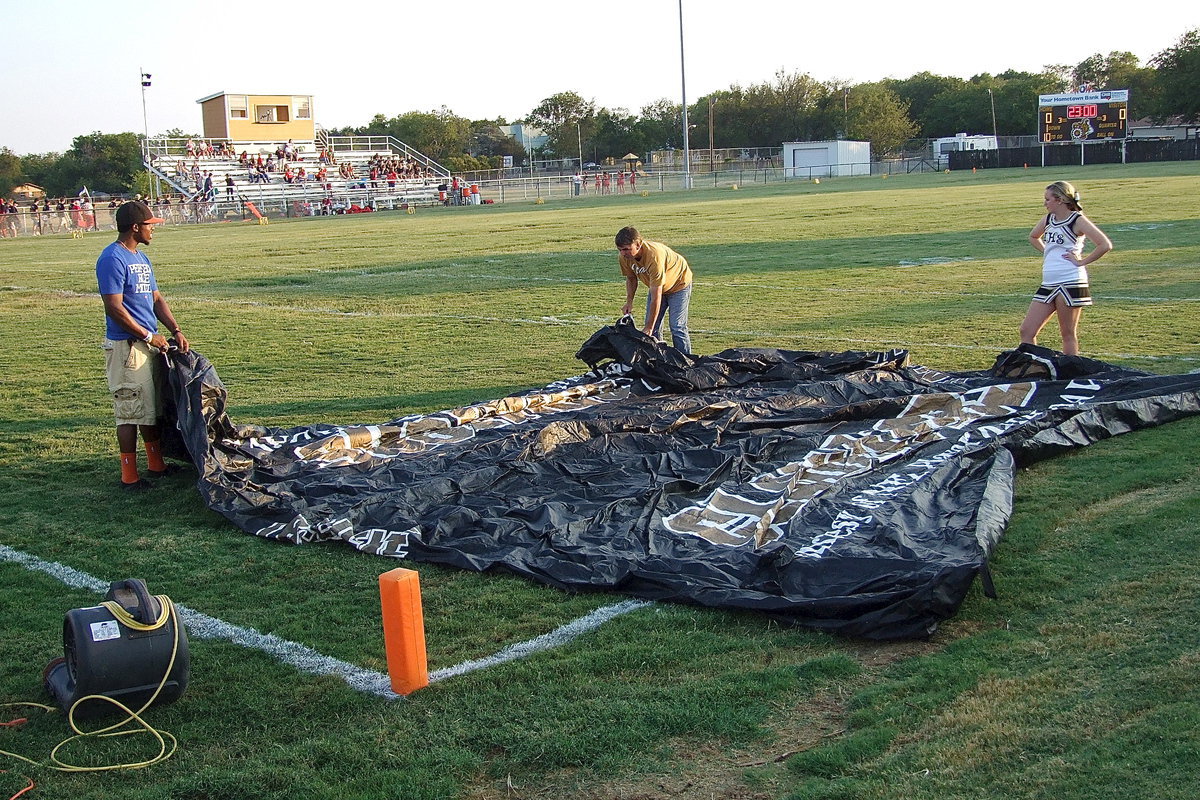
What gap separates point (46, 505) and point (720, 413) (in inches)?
182

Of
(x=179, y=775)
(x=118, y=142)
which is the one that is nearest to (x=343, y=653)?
(x=179, y=775)

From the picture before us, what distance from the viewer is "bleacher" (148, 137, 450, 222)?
51969mm

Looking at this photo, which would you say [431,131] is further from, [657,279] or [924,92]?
[657,279]

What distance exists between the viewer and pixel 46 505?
7.05 m

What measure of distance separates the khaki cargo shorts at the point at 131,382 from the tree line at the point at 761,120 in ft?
295

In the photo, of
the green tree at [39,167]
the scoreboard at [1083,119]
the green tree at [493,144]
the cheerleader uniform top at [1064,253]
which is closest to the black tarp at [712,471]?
the cheerleader uniform top at [1064,253]

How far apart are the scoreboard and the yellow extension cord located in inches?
2818

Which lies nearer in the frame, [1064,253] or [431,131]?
[1064,253]

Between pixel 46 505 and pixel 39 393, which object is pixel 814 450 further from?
pixel 39 393

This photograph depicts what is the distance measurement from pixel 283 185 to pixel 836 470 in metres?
56.1

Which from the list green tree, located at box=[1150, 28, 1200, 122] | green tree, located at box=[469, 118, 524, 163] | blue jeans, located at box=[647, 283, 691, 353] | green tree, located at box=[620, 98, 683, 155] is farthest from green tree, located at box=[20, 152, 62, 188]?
blue jeans, located at box=[647, 283, 691, 353]

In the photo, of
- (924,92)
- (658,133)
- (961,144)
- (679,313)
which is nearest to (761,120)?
(658,133)

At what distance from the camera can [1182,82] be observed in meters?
88.9

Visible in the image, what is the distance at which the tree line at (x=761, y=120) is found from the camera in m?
99.5
